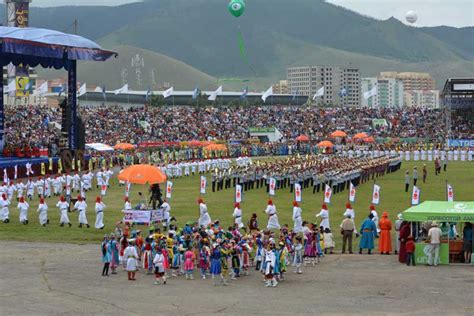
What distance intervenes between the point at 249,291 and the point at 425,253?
5.71 metres

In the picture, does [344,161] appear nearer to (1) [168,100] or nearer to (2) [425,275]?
(2) [425,275]

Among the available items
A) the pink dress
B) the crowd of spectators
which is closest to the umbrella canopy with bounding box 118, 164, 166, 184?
the pink dress

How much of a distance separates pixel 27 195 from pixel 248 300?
2359 centimetres

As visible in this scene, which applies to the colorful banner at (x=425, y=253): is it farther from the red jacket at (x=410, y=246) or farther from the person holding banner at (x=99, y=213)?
the person holding banner at (x=99, y=213)

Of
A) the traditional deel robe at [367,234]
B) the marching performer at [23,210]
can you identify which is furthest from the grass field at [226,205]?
the traditional deel robe at [367,234]

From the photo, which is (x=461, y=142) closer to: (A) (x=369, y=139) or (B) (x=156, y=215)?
(A) (x=369, y=139)

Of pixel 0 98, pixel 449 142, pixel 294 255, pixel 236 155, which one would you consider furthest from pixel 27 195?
pixel 449 142

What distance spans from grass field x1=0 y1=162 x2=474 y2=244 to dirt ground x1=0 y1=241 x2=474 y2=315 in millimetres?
4457

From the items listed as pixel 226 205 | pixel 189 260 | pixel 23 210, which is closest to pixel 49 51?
pixel 226 205

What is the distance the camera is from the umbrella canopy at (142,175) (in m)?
30.3

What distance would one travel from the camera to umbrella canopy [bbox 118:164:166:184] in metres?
30.3

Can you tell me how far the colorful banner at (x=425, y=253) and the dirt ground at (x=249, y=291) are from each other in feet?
1.82

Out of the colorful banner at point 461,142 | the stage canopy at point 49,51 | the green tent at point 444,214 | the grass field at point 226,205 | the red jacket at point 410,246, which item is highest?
the stage canopy at point 49,51

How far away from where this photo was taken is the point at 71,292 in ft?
69.6
